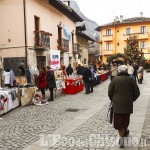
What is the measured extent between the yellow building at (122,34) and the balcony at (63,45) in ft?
108

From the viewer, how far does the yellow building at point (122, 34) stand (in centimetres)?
5834

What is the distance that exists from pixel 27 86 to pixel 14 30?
7.76 m

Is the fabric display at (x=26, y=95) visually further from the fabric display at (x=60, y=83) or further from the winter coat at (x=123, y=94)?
the winter coat at (x=123, y=94)

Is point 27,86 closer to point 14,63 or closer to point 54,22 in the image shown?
point 14,63

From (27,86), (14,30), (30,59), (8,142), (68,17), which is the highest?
(68,17)

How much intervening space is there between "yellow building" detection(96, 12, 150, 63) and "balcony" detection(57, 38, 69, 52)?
32977 millimetres

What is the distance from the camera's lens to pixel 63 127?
8.70m

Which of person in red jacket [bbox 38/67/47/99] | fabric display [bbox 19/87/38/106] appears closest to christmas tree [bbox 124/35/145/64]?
person in red jacket [bbox 38/67/47/99]

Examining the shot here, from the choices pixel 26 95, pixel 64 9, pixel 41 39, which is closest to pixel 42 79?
pixel 26 95

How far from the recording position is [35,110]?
38.6 ft

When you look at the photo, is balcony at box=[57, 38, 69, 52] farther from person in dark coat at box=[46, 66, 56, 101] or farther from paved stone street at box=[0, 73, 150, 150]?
paved stone street at box=[0, 73, 150, 150]

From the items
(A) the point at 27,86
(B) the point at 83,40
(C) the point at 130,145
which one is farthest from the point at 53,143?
(B) the point at 83,40

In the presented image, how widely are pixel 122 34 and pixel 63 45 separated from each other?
35034 mm

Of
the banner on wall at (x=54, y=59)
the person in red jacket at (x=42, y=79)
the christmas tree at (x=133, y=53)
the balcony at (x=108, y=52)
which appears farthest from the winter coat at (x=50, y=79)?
the balcony at (x=108, y=52)
